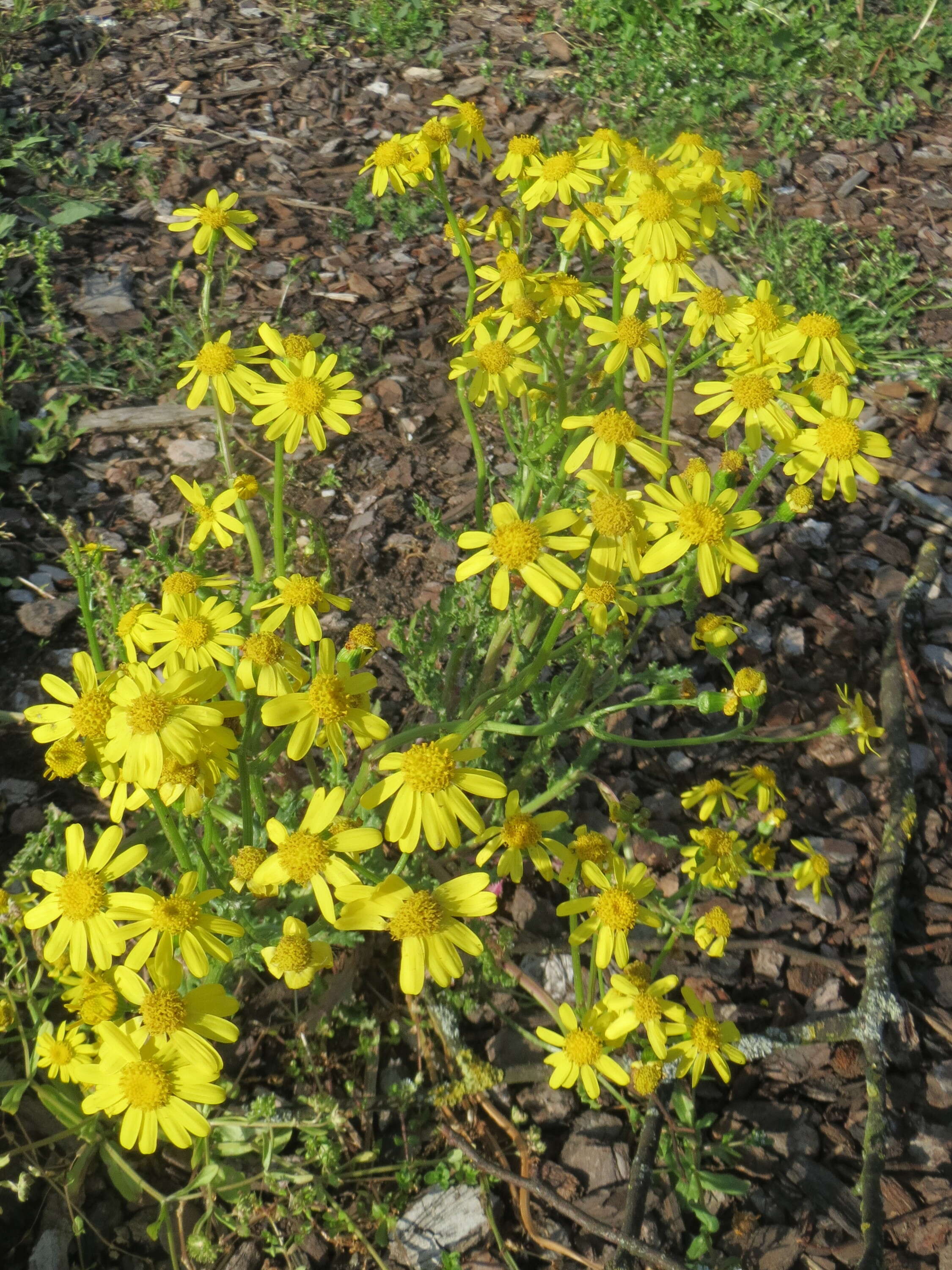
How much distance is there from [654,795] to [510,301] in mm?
1575

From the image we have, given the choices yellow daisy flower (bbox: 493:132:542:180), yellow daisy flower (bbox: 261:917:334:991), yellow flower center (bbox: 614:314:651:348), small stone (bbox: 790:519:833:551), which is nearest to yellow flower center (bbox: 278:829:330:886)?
yellow daisy flower (bbox: 261:917:334:991)

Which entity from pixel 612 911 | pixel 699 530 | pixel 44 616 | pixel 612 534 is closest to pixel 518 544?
pixel 612 534

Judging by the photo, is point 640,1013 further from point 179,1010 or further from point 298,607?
point 298,607

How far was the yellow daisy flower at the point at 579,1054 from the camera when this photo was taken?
6.77ft

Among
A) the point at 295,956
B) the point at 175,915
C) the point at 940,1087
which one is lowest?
the point at 940,1087

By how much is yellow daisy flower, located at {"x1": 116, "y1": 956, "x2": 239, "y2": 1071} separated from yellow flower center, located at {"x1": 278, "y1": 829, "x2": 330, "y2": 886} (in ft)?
0.78

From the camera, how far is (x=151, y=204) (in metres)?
4.84

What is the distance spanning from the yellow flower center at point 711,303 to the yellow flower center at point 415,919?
5.44 feet

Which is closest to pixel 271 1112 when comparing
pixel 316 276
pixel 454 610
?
pixel 454 610

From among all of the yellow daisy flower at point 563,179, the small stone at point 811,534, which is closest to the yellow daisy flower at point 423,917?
the yellow daisy flower at point 563,179

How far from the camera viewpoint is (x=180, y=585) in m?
2.07

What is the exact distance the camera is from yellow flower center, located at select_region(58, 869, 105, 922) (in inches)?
71.2

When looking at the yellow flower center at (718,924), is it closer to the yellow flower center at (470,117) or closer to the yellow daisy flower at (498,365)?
the yellow daisy flower at (498,365)

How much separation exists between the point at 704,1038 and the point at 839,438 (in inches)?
53.9
